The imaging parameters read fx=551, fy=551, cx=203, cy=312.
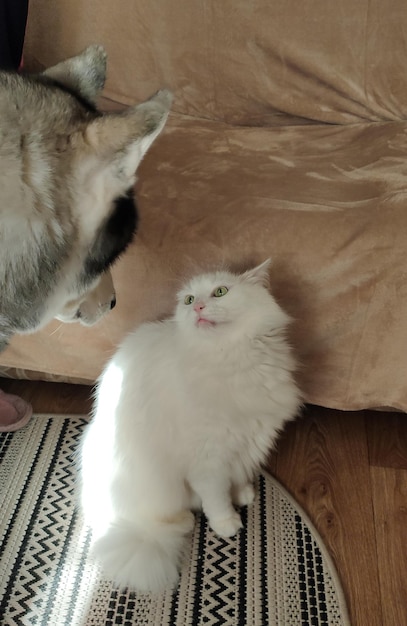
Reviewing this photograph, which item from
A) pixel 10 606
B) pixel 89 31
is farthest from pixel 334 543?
pixel 89 31

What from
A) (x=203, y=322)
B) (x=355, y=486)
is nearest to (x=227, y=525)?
(x=355, y=486)

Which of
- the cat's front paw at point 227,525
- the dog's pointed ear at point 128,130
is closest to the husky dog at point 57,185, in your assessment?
the dog's pointed ear at point 128,130

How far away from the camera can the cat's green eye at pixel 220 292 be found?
1.21 metres

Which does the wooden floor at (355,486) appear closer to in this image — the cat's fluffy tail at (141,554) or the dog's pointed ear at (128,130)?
the cat's fluffy tail at (141,554)

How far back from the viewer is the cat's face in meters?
1.17

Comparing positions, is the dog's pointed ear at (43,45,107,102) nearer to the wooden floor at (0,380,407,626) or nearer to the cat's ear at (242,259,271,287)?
the cat's ear at (242,259,271,287)

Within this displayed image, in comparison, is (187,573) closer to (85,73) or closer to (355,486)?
(355,486)

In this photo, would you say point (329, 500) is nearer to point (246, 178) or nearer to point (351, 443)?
point (351, 443)

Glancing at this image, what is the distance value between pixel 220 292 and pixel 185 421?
0.29 metres

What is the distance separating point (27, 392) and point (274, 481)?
830mm

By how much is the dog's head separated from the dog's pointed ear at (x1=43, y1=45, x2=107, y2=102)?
1cm

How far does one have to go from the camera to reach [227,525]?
130 cm

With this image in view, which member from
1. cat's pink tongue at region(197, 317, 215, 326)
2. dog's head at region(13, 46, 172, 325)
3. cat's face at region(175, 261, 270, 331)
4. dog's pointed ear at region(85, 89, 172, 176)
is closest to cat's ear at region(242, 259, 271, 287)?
cat's face at region(175, 261, 270, 331)

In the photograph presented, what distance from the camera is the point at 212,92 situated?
70.9 inches
